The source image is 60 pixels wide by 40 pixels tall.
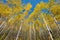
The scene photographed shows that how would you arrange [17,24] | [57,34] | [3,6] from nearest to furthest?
[57,34] < [17,24] < [3,6]

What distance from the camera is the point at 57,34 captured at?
10.5 meters

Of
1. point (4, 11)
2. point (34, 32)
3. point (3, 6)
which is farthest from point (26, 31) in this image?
point (3, 6)

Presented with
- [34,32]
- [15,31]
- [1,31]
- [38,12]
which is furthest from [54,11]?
[1,31]

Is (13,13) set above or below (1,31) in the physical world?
above

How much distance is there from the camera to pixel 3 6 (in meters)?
14.3

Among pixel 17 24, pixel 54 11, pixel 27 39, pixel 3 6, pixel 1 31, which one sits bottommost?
pixel 27 39

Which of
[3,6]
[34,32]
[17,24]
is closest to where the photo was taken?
[34,32]

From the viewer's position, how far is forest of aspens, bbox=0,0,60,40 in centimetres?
1064

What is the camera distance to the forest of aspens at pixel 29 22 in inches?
419

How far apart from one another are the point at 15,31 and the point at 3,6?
4.03 meters

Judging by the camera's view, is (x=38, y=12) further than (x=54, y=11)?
Yes

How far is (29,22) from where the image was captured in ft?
46.7

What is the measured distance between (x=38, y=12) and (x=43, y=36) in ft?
14.4

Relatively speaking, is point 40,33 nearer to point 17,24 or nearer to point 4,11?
point 17,24
